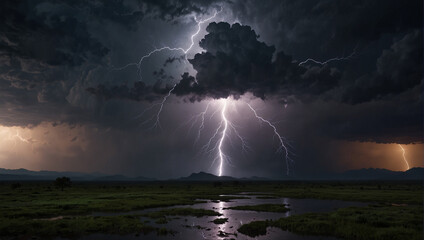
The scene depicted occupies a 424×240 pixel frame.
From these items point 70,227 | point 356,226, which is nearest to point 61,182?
point 70,227

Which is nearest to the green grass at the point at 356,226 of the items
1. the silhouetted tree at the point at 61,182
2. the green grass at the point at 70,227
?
the green grass at the point at 70,227

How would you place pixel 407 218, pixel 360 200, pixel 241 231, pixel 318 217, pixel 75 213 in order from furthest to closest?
pixel 360 200, pixel 75 213, pixel 318 217, pixel 407 218, pixel 241 231

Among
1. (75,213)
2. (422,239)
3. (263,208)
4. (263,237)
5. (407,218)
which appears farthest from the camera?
(263,208)

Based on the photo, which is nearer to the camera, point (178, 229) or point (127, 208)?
point (178, 229)

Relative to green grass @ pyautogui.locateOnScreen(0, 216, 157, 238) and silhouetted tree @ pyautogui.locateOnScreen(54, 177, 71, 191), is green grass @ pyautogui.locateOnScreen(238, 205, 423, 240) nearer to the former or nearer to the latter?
green grass @ pyautogui.locateOnScreen(0, 216, 157, 238)

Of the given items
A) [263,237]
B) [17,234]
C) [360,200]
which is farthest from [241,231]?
[360,200]

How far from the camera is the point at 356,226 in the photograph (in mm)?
26781

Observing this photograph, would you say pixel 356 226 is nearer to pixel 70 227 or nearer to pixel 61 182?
pixel 70 227

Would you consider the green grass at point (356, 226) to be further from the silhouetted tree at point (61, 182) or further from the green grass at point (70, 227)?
the silhouetted tree at point (61, 182)

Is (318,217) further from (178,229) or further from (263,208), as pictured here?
(178,229)

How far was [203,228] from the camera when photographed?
28.8m

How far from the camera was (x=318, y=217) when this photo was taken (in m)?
32.7

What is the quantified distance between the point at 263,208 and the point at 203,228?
17.1 metres

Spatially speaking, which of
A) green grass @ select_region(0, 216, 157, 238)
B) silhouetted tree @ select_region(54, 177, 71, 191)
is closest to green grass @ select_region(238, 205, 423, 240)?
green grass @ select_region(0, 216, 157, 238)
